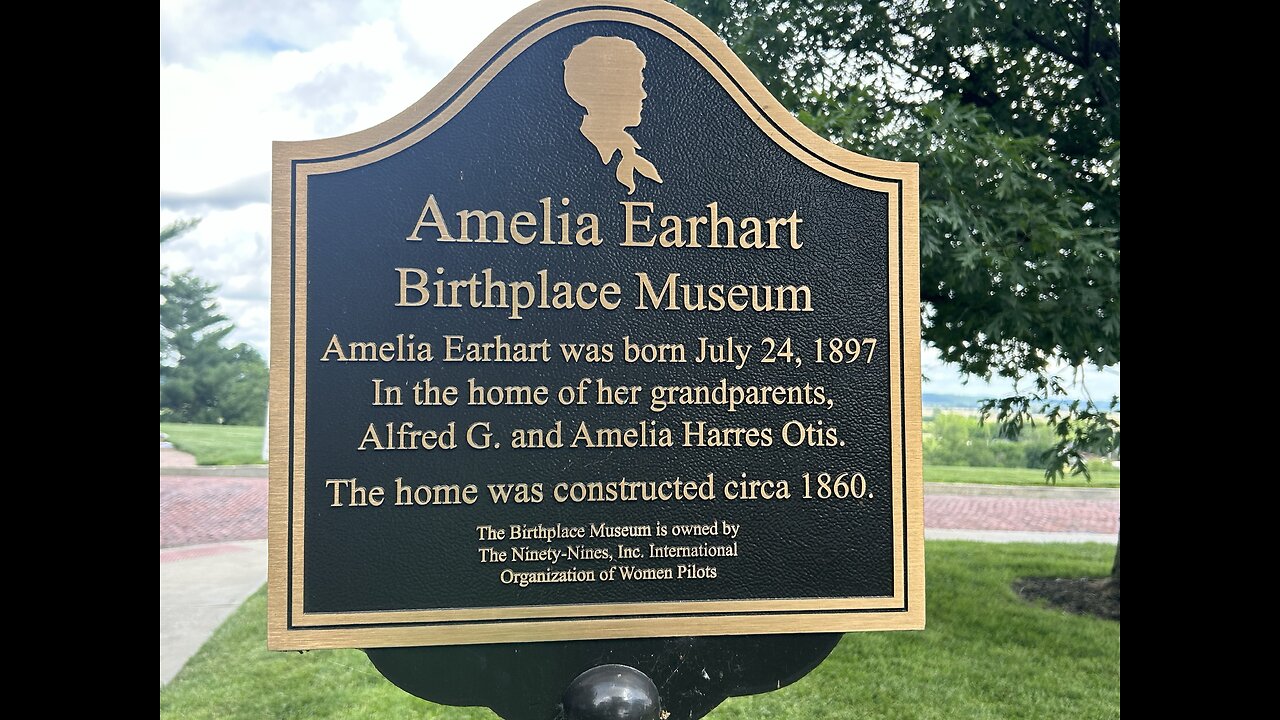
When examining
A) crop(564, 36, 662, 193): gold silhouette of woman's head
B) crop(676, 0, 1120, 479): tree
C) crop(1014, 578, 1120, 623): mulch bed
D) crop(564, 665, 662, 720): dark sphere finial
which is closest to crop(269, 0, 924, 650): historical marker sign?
crop(564, 36, 662, 193): gold silhouette of woman's head

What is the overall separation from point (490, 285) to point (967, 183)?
3.74 meters

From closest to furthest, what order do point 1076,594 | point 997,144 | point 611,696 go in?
1. point 611,696
2. point 997,144
3. point 1076,594

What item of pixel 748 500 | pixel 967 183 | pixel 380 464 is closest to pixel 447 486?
pixel 380 464

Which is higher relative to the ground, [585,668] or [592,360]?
[592,360]

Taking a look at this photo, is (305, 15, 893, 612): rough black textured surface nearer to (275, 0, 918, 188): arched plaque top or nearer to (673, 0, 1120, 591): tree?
(275, 0, 918, 188): arched plaque top

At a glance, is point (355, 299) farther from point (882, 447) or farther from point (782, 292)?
point (882, 447)

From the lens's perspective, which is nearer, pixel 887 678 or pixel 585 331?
pixel 585 331

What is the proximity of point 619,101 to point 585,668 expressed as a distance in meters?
1.64

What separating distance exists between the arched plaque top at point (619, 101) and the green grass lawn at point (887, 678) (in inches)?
155

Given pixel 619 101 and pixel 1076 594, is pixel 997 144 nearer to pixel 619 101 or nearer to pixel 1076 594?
pixel 619 101

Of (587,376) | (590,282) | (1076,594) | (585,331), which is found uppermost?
(590,282)

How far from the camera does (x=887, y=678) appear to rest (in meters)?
6.05

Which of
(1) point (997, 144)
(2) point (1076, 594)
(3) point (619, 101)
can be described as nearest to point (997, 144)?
(1) point (997, 144)

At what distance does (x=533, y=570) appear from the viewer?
8.23 ft
